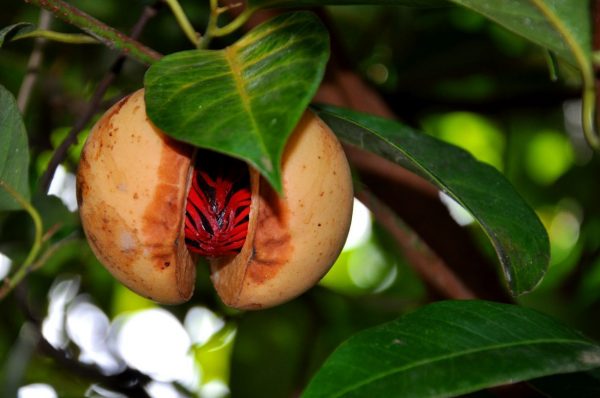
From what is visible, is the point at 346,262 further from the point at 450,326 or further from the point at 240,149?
the point at 240,149

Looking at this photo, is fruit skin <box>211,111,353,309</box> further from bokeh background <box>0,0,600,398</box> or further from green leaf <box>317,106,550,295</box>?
bokeh background <box>0,0,600,398</box>

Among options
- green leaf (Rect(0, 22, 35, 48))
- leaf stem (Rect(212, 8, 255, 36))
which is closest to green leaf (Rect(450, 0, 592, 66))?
leaf stem (Rect(212, 8, 255, 36))

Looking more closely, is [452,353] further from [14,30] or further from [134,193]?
[14,30]

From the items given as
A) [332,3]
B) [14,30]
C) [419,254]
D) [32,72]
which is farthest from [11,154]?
[419,254]

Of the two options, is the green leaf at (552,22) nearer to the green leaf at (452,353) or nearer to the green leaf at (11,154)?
the green leaf at (452,353)

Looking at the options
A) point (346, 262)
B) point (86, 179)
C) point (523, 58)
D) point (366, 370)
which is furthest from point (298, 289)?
point (346, 262)
